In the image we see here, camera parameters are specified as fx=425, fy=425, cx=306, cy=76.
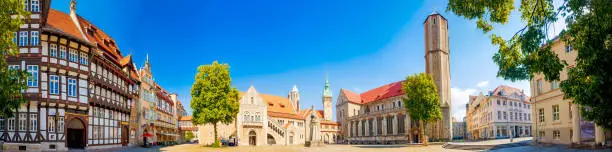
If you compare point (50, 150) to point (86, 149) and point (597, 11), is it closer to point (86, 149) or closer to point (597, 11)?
point (86, 149)

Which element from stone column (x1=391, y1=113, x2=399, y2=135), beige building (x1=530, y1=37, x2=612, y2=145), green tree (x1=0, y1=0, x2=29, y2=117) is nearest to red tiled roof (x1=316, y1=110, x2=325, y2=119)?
stone column (x1=391, y1=113, x2=399, y2=135)

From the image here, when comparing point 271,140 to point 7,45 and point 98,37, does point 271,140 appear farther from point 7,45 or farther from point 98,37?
point 7,45

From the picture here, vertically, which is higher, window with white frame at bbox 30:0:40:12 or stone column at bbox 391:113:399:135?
window with white frame at bbox 30:0:40:12

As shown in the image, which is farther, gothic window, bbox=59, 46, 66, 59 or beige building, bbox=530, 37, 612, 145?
gothic window, bbox=59, 46, 66, 59

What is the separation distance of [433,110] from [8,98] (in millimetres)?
46173

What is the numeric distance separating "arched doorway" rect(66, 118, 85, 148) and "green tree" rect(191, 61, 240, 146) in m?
13.2

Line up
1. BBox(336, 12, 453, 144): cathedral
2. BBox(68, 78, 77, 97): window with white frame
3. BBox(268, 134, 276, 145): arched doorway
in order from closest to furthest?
1. BBox(68, 78, 77, 97): window with white frame
2. BBox(268, 134, 276, 145): arched doorway
3. BBox(336, 12, 453, 144): cathedral

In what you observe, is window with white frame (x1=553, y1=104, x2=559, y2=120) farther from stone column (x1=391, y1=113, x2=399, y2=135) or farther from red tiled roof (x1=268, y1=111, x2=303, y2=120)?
red tiled roof (x1=268, y1=111, x2=303, y2=120)

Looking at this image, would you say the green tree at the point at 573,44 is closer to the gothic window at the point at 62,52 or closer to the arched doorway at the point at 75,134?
the gothic window at the point at 62,52

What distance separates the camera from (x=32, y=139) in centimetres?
3098

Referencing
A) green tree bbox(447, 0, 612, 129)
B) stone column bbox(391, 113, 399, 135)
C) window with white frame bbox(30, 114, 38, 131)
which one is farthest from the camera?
stone column bbox(391, 113, 399, 135)

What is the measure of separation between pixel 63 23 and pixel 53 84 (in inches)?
260

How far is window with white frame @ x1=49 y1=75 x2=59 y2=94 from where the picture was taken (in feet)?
105

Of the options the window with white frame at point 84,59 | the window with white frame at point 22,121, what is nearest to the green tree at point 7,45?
A: the window with white frame at point 22,121
